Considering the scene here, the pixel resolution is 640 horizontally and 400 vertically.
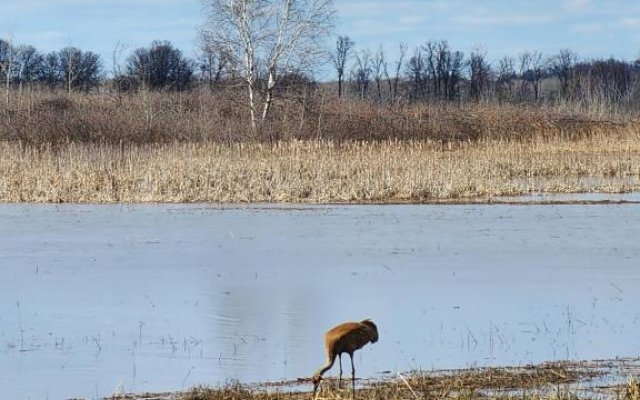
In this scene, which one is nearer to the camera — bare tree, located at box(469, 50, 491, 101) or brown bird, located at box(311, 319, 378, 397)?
brown bird, located at box(311, 319, 378, 397)

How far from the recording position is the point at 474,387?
18.7 feet

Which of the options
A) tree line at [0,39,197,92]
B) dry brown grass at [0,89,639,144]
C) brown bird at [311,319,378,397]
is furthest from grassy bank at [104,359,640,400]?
tree line at [0,39,197,92]

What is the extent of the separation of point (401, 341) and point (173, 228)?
7.48 m

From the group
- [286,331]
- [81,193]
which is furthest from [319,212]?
[286,331]

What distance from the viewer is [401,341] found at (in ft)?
23.2

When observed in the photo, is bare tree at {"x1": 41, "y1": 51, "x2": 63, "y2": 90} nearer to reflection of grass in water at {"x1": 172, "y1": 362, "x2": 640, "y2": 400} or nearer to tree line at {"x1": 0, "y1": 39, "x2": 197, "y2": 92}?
tree line at {"x1": 0, "y1": 39, "x2": 197, "y2": 92}

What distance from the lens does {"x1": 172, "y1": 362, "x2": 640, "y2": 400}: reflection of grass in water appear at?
212 inches

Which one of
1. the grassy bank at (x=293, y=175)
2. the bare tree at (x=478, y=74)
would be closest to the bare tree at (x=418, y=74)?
the bare tree at (x=478, y=74)

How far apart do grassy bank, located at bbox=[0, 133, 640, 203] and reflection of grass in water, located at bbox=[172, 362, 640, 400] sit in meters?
12.1

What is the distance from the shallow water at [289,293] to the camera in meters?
6.55

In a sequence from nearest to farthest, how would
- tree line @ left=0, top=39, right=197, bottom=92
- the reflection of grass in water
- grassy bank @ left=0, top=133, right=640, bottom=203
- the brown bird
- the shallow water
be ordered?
the brown bird → the reflection of grass in water → the shallow water → grassy bank @ left=0, top=133, right=640, bottom=203 → tree line @ left=0, top=39, right=197, bottom=92

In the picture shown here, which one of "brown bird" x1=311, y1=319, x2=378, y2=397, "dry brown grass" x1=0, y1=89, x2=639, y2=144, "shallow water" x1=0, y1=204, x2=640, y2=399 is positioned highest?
"dry brown grass" x1=0, y1=89, x2=639, y2=144

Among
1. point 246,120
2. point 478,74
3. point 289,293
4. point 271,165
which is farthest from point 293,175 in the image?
point 478,74

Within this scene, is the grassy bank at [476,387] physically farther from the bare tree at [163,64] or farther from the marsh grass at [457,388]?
the bare tree at [163,64]
